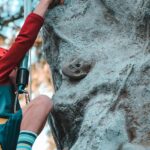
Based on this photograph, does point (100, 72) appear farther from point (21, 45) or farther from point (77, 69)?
point (21, 45)

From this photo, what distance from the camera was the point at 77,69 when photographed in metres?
2.73

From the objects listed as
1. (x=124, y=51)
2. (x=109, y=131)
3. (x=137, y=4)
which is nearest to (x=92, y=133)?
(x=109, y=131)

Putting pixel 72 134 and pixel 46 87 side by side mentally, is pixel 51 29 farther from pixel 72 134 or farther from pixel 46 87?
pixel 46 87

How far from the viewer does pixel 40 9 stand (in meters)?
2.87

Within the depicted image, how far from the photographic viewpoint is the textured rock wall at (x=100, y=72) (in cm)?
244

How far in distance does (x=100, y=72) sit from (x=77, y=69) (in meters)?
0.13

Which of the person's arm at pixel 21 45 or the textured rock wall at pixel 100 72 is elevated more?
the person's arm at pixel 21 45

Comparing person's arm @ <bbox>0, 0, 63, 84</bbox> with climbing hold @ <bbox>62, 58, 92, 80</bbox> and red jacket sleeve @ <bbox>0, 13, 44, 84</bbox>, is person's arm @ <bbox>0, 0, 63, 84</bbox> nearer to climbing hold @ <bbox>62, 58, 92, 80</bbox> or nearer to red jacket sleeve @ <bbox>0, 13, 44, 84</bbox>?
red jacket sleeve @ <bbox>0, 13, 44, 84</bbox>

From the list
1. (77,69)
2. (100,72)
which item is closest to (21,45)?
(77,69)

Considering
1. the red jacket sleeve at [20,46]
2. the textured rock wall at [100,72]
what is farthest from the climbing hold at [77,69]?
the red jacket sleeve at [20,46]

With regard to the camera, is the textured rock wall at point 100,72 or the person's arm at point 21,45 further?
the person's arm at point 21,45

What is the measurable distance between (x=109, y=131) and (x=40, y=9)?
762mm

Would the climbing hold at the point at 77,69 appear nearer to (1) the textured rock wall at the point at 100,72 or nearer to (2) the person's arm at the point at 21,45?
(1) the textured rock wall at the point at 100,72

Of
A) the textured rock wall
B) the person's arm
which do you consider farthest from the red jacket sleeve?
the textured rock wall
